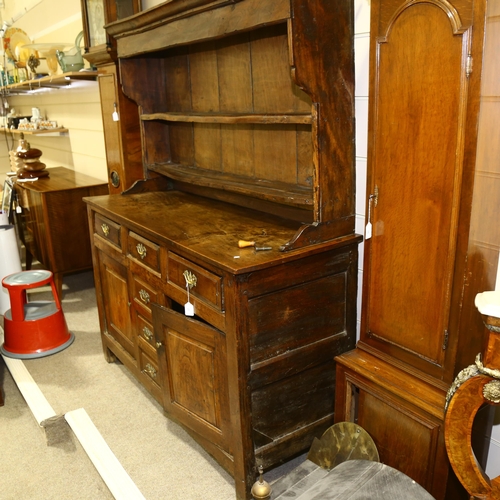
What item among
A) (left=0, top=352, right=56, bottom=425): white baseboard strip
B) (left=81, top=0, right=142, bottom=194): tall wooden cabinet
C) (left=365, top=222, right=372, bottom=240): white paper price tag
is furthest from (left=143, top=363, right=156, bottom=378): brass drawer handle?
(left=365, top=222, right=372, bottom=240): white paper price tag

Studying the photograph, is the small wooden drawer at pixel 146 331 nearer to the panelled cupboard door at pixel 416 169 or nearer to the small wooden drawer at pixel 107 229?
the small wooden drawer at pixel 107 229

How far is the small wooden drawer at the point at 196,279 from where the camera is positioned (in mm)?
1677

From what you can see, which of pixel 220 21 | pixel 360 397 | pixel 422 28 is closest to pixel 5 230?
pixel 220 21

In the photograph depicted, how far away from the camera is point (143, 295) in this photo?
7.38 feet

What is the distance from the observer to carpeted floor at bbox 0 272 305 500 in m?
1.99

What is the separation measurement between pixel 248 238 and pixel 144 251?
524mm

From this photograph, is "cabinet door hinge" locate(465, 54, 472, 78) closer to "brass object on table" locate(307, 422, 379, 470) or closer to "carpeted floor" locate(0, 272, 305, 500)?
"brass object on table" locate(307, 422, 379, 470)

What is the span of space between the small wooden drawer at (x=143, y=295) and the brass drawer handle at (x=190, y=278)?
314 mm

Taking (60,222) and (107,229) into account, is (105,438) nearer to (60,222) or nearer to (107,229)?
(107,229)

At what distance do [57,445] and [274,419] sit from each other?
3.58ft

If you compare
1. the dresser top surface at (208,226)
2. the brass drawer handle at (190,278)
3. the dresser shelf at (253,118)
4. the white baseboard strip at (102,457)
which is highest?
the dresser shelf at (253,118)

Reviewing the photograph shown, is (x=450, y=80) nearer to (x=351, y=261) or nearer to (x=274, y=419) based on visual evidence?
(x=351, y=261)

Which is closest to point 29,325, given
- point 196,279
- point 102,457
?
point 102,457

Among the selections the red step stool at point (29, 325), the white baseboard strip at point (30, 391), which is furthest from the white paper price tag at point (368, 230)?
the red step stool at point (29, 325)
